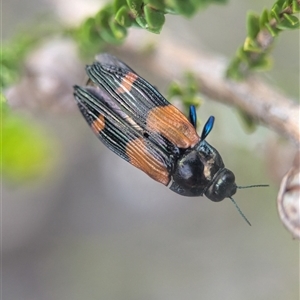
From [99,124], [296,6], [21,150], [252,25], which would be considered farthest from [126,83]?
[21,150]

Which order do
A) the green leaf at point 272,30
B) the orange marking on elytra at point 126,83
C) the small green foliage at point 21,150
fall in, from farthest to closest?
the small green foliage at point 21,150
the orange marking on elytra at point 126,83
the green leaf at point 272,30

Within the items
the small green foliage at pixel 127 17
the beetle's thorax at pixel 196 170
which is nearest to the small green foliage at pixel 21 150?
the small green foliage at pixel 127 17

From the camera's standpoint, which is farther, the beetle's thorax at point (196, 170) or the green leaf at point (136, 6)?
the beetle's thorax at point (196, 170)

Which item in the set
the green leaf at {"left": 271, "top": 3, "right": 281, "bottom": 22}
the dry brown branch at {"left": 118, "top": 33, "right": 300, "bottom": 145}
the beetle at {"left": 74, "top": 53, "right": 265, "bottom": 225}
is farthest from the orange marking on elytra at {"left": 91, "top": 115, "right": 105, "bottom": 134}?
the green leaf at {"left": 271, "top": 3, "right": 281, "bottom": 22}

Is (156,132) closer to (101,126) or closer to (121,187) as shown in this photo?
(101,126)

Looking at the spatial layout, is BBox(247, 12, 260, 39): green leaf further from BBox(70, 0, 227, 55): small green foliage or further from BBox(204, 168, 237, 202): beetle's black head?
BBox(204, 168, 237, 202): beetle's black head

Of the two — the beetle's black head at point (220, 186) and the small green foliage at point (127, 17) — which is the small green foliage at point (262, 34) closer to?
the small green foliage at point (127, 17)

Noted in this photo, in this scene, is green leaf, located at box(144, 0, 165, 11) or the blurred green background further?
the blurred green background
